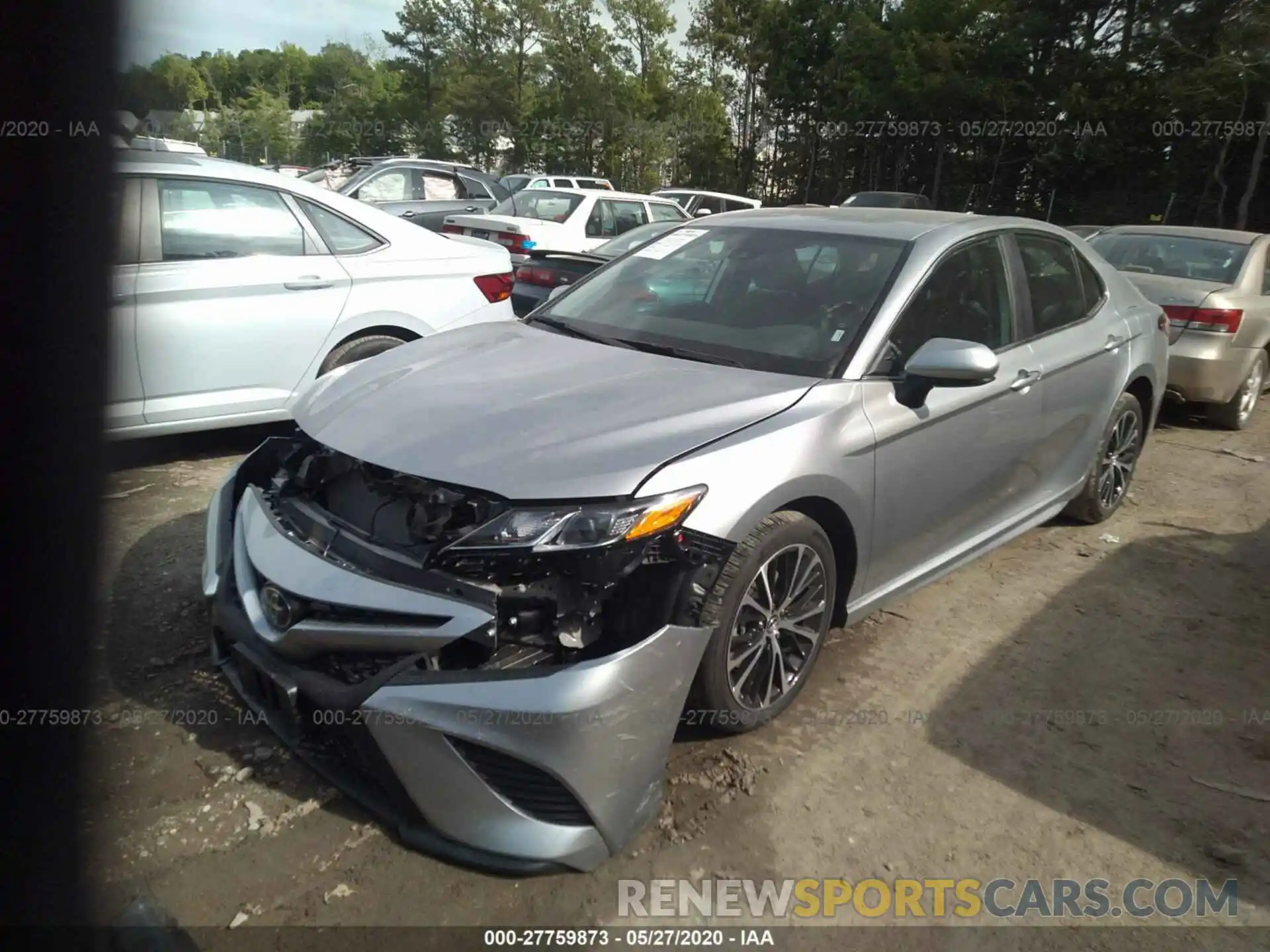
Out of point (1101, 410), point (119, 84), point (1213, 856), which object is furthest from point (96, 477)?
point (1101, 410)

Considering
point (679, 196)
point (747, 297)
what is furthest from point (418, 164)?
point (747, 297)

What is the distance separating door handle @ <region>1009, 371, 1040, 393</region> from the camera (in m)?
3.83

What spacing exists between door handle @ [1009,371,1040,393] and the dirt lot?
985 mm

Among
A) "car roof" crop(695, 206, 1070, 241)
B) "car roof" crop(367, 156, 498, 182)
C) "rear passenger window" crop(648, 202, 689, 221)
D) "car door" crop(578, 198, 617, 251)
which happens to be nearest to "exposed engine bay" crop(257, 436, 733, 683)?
"car roof" crop(695, 206, 1070, 241)

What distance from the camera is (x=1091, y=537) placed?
16.4 feet

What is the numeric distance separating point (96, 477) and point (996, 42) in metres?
24.5

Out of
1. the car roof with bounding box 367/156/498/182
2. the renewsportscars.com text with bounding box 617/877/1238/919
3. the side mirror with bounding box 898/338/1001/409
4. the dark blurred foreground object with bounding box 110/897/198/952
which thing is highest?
the car roof with bounding box 367/156/498/182

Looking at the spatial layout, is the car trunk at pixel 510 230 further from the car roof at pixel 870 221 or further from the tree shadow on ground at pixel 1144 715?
the tree shadow on ground at pixel 1144 715

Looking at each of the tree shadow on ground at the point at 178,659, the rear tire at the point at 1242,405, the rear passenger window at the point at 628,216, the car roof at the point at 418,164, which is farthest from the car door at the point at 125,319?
the car roof at the point at 418,164

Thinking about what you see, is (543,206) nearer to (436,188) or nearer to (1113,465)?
(436,188)

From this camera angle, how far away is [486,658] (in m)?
2.38

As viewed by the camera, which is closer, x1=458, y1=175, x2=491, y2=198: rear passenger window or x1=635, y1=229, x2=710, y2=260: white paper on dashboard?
x1=635, y1=229, x2=710, y2=260: white paper on dashboard

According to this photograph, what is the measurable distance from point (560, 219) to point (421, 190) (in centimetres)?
405

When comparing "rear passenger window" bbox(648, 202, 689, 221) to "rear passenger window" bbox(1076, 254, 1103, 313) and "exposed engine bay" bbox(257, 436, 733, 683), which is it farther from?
"exposed engine bay" bbox(257, 436, 733, 683)
